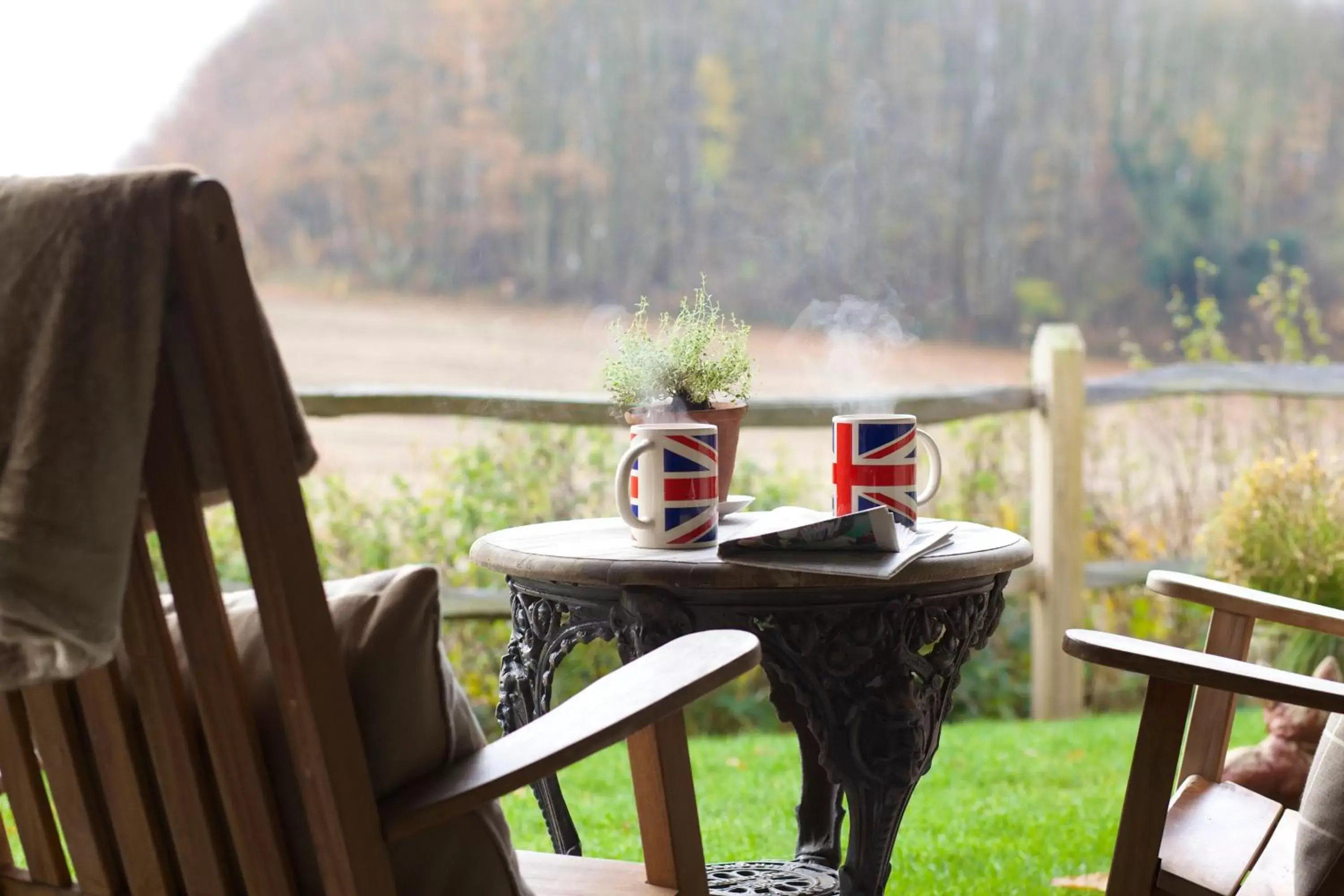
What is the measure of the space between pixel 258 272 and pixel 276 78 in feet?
3.42

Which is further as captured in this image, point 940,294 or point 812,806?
point 940,294

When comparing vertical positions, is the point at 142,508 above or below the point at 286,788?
above

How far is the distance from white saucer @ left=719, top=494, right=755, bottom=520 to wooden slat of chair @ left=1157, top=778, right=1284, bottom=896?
77 centimetres

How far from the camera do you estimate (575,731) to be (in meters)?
1.12

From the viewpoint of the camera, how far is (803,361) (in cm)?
665

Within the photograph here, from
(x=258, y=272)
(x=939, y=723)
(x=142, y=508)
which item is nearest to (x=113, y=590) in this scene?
(x=142, y=508)

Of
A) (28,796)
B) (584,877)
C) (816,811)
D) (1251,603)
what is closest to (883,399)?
(816,811)

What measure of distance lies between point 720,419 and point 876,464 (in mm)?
249

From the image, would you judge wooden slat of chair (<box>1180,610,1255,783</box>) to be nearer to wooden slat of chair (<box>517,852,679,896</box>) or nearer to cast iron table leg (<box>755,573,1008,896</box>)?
cast iron table leg (<box>755,573,1008,896</box>)

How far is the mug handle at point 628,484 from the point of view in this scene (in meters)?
1.73

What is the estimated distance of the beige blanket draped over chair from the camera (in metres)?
0.92

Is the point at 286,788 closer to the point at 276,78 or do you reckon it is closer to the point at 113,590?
the point at 113,590

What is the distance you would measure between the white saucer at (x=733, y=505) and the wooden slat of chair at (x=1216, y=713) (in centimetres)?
72

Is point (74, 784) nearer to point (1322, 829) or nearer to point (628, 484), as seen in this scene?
point (628, 484)
